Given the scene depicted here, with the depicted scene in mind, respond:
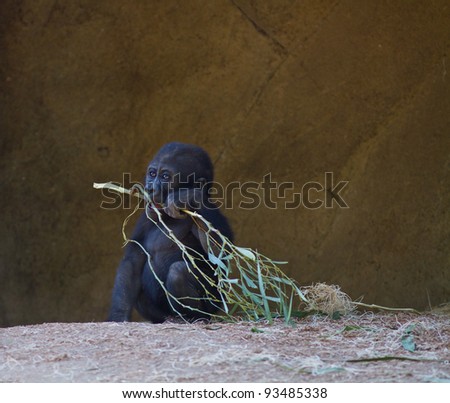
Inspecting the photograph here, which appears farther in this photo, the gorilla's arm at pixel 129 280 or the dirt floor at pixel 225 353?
the gorilla's arm at pixel 129 280

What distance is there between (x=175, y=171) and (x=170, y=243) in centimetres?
52

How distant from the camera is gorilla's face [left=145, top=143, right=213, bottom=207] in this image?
575cm

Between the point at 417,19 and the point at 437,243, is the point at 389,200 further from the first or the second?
the point at 417,19

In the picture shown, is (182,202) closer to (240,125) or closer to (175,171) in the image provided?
(175,171)

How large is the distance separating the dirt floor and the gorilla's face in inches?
48.0

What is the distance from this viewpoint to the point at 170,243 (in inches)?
230

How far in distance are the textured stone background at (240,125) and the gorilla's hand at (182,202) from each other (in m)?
1.75

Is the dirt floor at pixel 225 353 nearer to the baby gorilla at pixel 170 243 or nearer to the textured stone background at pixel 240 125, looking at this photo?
the baby gorilla at pixel 170 243

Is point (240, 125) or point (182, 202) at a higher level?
point (240, 125)

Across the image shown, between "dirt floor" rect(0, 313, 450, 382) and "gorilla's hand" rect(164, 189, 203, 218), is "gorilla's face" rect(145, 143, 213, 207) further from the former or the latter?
"dirt floor" rect(0, 313, 450, 382)

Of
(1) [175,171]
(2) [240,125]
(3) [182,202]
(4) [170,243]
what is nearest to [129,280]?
(4) [170,243]


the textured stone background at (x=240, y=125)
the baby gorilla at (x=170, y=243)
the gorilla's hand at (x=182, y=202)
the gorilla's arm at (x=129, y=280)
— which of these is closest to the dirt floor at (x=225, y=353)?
the baby gorilla at (x=170, y=243)

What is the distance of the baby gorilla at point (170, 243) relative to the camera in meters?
5.62

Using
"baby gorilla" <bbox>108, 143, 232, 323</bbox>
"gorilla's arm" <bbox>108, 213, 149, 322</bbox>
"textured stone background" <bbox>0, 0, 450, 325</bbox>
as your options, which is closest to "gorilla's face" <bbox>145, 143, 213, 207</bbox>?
"baby gorilla" <bbox>108, 143, 232, 323</bbox>
